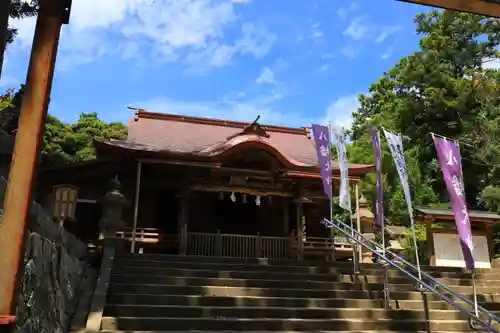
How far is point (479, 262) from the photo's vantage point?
44.5ft

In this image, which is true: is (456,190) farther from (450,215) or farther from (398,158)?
(450,215)

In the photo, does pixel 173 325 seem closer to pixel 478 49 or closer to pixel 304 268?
pixel 304 268

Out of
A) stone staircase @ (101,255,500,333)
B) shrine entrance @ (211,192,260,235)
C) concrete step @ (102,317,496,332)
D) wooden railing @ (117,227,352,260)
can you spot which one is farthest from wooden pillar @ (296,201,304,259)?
concrete step @ (102,317,496,332)

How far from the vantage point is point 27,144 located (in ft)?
9.10

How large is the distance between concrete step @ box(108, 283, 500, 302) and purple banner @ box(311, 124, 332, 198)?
10.3 ft

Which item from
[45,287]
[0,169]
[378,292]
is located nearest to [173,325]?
[45,287]

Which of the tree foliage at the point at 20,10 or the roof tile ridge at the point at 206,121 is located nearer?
the tree foliage at the point at 20,10

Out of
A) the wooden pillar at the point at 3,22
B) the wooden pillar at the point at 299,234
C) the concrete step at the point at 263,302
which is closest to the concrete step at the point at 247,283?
the concrete step at the point at 263,302

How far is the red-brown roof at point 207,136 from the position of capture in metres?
13.8

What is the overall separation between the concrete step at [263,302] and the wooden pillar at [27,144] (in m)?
4.80

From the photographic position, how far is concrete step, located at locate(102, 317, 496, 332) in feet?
21.3

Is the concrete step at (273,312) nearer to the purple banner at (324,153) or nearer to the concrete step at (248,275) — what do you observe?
the concrete step at (248,275)

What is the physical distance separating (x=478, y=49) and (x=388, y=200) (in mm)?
10268

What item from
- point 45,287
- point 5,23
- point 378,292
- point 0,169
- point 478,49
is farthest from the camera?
point 478,49
